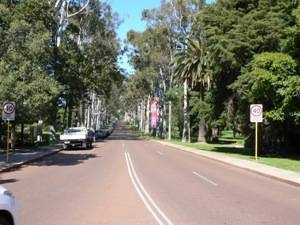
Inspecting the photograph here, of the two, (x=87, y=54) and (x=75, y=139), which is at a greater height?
(x=87, y=54)

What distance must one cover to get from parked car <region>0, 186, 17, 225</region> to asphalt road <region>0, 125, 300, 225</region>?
3849 mm

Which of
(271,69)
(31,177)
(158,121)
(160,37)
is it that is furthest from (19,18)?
(158,121)

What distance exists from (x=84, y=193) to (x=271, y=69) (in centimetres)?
2280

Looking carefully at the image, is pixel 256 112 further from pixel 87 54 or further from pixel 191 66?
pixel 87 54

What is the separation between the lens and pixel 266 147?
46.3 metres

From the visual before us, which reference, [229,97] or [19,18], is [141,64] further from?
[19,18]

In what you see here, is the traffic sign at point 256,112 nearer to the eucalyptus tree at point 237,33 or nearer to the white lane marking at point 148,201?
the eucalyptus tree at point 237,33

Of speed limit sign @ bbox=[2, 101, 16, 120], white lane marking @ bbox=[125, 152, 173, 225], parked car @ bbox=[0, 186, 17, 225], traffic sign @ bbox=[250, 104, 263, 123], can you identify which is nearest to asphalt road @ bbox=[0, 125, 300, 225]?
white lane marking @ bbox=[125, 152, 173, 225]

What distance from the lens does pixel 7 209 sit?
731 centimetres

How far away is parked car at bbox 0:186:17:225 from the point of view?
723 cm

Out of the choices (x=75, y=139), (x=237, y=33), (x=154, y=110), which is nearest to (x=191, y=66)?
(x=75, y=139)

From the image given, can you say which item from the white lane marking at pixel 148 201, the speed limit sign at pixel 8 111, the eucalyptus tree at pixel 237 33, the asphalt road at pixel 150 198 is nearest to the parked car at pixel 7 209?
the asphalt road at pixel 150 198

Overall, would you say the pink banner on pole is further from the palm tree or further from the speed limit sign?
the speed limit sign

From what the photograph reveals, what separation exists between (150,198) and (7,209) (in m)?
8.56
